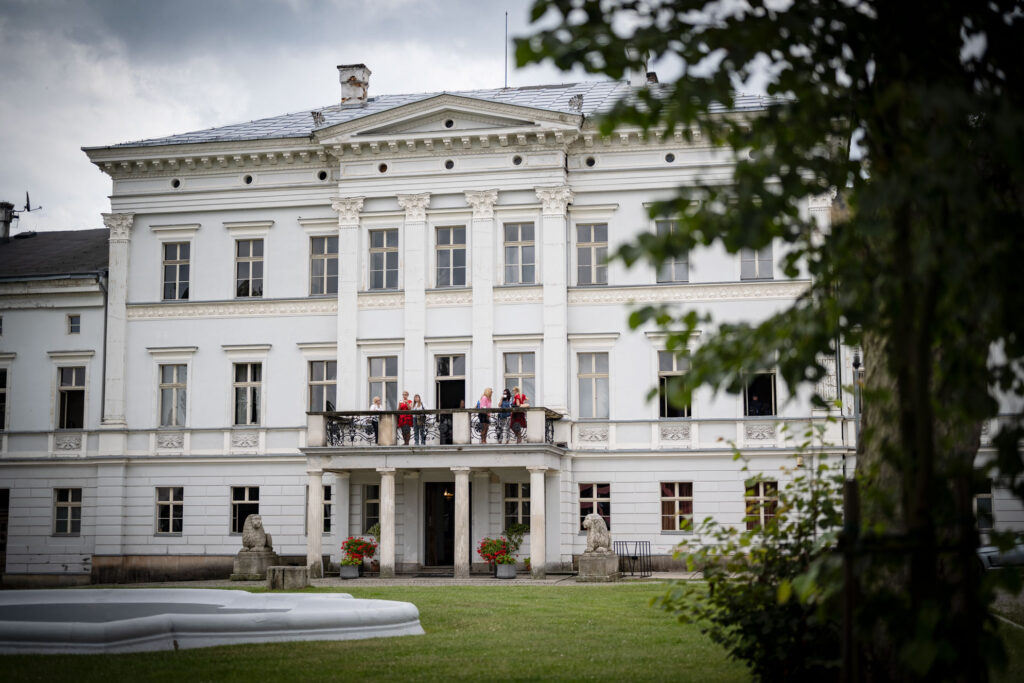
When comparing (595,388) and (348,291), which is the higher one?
(348,291)

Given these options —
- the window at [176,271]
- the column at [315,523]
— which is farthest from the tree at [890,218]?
the window at [176,271]

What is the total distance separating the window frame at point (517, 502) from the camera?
3256 centimetres

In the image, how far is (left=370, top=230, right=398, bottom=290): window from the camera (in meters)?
34.5

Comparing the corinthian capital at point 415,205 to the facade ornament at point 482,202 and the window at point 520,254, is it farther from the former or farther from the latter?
the window at point 520,254

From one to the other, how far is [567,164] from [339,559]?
13.5m

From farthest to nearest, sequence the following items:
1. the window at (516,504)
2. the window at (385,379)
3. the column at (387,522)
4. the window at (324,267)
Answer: the window at (324,267)
the window at (385,379)
the window at (516,504)
the column at (387,522)

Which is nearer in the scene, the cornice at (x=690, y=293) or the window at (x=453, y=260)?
the cornice at (x=690, y=293)

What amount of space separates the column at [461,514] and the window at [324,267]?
8.17 metres

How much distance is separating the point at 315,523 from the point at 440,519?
406cm

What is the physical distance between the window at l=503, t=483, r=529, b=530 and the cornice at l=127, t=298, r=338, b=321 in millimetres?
7815

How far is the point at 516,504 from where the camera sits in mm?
32906

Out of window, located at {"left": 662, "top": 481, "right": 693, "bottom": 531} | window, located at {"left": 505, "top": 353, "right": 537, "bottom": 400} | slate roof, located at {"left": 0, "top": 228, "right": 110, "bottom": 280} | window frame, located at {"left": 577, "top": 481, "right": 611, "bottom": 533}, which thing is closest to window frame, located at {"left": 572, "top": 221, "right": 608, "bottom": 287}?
window, located at {"left": 505, "top": 353, "right": 537, "bottom": 400}

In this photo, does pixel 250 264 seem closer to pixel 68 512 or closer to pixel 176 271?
pixel 176 271

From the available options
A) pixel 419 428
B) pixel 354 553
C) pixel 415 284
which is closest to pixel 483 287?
pixel 415 284
